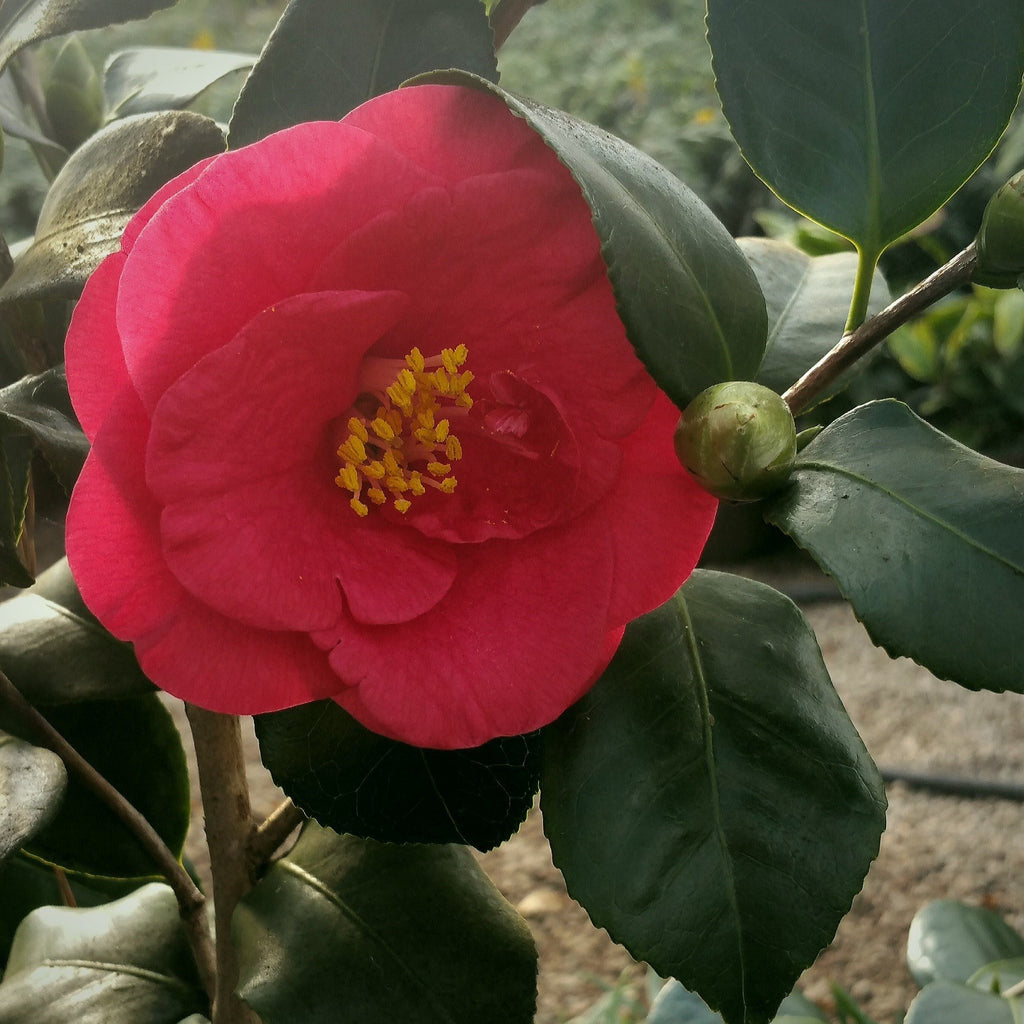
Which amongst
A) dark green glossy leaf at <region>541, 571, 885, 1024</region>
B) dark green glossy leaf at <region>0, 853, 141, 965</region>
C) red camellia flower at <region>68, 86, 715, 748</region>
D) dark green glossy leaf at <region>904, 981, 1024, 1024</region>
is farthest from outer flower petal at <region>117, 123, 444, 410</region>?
dark green glossy leaf at <region>904, 981, 1024, 1024</region>

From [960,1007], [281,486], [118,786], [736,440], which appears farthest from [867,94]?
[960,1007]

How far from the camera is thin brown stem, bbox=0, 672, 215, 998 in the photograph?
63 cm

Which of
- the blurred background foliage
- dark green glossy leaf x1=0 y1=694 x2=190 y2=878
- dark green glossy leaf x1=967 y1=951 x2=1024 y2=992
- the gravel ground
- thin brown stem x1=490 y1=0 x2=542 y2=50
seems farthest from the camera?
the blurred background foliage

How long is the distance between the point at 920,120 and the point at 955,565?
21 centimetres

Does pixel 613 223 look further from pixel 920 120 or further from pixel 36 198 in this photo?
pixel 36 198

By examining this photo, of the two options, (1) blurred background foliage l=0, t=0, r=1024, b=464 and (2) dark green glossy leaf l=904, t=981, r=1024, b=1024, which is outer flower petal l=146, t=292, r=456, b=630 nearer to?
(2) dark green glossy leaf l=904, t=981, r=1024, b=1024

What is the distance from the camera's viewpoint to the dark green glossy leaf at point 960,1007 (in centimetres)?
96

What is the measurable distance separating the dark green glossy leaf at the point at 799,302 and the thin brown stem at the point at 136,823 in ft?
1.47

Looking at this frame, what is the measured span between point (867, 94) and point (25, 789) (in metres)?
0.55

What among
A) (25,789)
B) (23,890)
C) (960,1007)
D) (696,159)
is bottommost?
(696,159)

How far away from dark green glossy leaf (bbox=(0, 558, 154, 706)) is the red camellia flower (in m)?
0.29

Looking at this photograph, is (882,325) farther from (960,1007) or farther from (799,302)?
(960,1007)

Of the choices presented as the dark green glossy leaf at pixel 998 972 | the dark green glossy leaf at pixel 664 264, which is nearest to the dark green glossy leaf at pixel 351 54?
the dark green glossy leaf at pixel 664 264

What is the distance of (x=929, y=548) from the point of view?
40 cm
